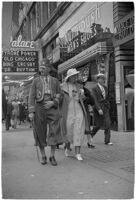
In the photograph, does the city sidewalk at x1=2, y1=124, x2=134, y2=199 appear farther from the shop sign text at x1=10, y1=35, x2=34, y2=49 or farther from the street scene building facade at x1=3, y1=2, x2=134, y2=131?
the shop sign text at x1=10, y1=35, x2=34, y2=49

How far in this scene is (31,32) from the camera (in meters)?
25.9

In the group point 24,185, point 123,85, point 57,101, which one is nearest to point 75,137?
point 57,101

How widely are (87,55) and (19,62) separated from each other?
6.36 metres

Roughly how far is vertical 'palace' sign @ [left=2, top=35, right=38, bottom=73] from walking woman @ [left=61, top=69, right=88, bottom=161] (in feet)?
39.0

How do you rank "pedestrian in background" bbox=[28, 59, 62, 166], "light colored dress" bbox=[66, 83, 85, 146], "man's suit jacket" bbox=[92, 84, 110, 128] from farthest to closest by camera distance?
"man's suit jacket" bbox=[92, 84, 110, 128], "light colored dress" bbox=[66, 83, 85, 146], "pedestrian in background" bbox=[28, 59, 62, 166]

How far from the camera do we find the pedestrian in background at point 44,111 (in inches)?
238

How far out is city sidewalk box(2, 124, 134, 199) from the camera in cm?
405

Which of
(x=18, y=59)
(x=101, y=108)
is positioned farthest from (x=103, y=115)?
(x=18, y=59)

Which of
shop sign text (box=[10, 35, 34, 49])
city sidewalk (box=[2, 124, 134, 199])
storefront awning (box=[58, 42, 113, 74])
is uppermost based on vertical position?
shop sign text (box=[10, 35, 34, 49])

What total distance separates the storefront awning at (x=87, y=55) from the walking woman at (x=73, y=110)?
5.54 meters

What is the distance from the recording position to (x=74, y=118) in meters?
6.54

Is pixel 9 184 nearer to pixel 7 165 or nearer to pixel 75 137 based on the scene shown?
pixel 7 165

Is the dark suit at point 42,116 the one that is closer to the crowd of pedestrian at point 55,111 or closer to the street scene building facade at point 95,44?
the crowd of pedestrian at point 55,111

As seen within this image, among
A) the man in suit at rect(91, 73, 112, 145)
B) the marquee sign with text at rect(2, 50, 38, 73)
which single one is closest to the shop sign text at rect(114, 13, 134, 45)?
the man in suit at rect(91, 73, 112, 145)
